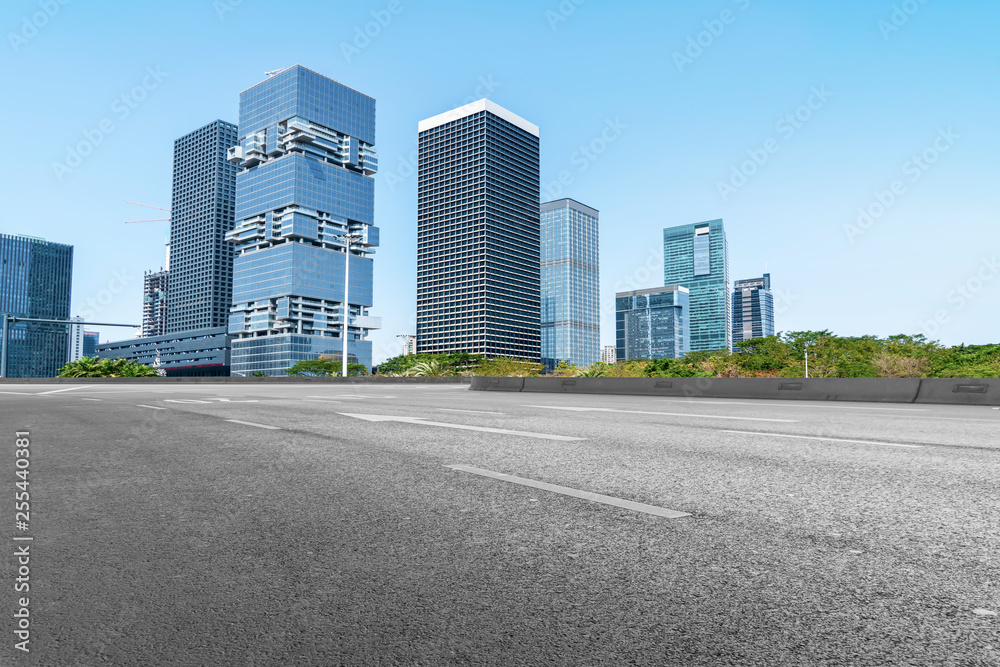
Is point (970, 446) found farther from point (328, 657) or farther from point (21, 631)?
point (21, 631)

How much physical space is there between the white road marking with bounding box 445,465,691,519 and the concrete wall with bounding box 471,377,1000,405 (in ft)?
51.9

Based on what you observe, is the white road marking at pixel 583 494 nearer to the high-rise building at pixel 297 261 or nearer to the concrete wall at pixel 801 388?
the concrete wall at pixel 801 388

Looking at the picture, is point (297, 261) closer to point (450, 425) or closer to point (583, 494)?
point (450, 425)

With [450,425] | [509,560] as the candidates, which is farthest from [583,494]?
[450,425]

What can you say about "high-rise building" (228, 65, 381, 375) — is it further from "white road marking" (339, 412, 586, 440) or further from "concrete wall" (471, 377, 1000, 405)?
"white road marking" (339, 412, 586, 440)

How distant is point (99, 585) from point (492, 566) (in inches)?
61.5

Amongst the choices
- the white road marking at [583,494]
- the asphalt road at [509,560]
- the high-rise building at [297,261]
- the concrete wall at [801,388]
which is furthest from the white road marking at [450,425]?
the high-rise building at [297,261]

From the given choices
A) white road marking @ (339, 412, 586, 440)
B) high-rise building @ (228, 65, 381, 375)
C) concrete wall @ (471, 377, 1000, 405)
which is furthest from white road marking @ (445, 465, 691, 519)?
high-rise building @ (228, 65, 381, 375)

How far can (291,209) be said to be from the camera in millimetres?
187000

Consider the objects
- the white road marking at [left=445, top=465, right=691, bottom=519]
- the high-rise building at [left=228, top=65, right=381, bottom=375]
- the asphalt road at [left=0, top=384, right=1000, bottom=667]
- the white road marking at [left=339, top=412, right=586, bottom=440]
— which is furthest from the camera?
the high-rise building at [left=228, top=65, right=381, bottom=375]

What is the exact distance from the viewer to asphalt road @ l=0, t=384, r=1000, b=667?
2.06 metres

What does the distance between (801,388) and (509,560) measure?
61.1 feet

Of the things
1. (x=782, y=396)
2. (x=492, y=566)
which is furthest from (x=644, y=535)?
(x=782, y=396)

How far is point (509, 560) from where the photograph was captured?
288 centimetres
